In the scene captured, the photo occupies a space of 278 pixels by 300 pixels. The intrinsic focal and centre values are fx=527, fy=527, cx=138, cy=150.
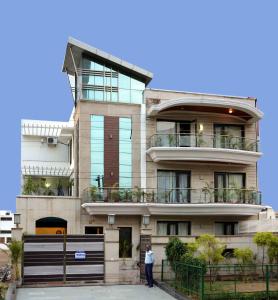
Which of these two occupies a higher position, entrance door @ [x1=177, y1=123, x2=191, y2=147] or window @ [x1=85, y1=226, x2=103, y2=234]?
entrance door @ [x1=177, y1=123, x2=191, y2=147]

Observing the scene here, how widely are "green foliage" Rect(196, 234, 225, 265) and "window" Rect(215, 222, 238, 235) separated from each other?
294 inches

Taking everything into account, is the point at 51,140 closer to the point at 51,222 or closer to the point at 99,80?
the point at 99,80

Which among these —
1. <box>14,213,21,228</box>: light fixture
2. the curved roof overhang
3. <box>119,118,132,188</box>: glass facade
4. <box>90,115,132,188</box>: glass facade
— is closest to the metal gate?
<box>14,213,21,228</box>: light fixture

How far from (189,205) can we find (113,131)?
572 cm

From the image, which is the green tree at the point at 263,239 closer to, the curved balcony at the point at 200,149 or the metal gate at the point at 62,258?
the curved balcony at the point at 200,149

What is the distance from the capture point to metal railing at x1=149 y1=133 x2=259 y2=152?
92.5 ft

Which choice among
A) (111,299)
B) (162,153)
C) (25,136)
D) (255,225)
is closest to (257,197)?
(255,225)

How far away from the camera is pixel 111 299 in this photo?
700 inches

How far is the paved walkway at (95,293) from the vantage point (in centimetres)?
1820

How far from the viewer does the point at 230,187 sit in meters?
29.5

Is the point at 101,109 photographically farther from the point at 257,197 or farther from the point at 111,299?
the point at 111,299

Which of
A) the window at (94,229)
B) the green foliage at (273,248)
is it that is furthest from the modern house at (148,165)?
the green foliage at (273,248)

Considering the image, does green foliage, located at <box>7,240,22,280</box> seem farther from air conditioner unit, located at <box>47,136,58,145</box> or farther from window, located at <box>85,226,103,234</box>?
air conditioner unit, located at <box>47,136,58,145</box>

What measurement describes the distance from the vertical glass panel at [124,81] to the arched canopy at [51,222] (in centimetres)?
822
